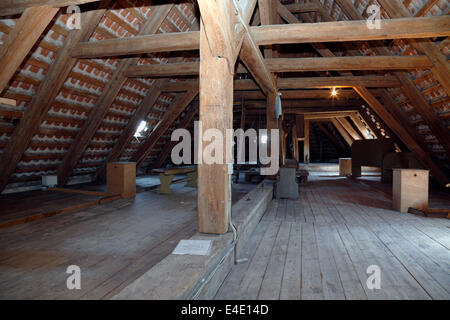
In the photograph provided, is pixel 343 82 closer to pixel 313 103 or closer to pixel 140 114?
pixel 313 103

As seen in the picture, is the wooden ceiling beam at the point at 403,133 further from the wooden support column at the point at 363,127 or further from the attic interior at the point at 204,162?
the wooden support column at the point at 363,127

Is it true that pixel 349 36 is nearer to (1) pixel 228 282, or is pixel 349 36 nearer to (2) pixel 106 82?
(1) pixel 228 282

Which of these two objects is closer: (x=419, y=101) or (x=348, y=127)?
(x=419, y=101)

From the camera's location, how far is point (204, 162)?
238cm

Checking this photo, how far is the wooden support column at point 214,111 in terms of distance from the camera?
7.57ft

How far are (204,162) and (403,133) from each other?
593cm

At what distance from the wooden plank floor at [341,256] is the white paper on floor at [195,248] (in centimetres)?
30

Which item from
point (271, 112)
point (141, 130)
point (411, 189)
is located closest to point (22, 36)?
point (141, 130)

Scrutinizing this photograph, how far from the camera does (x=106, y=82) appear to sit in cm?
535

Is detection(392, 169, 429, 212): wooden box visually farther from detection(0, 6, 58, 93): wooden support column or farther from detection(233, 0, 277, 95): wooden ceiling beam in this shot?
detection(0, 6, 58, 93): wooden support column

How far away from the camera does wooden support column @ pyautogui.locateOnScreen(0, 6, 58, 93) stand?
3.24 m

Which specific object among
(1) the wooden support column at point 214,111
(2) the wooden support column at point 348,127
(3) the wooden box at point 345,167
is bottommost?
(3) the wooden box at point 345,167

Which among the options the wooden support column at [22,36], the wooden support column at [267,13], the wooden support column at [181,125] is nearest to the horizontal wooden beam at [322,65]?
the wooden support column at [267,13]

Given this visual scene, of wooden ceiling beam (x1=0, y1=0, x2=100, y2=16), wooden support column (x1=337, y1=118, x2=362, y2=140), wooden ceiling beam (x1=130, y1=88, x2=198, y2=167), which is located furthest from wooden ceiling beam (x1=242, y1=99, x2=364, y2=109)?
wooden ceiling beam (x1=0, y1=0, x2=100, y2=16)
